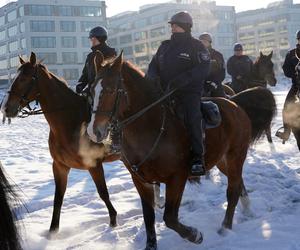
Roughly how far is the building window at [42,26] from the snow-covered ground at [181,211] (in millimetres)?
68972

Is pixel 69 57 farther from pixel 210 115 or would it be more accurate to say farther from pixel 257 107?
pixel 210 115

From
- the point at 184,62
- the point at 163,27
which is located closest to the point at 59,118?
the point at 184,62

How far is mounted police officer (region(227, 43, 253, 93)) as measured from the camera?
11.8m

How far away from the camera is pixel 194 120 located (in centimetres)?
472

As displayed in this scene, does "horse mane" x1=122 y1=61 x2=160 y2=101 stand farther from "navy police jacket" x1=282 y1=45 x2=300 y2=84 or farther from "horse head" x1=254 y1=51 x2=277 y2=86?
"horse head" x1=254 y1=51 x2=277 y2=86

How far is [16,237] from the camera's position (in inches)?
109

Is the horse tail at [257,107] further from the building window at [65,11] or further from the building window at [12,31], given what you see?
the building window at [12,31]

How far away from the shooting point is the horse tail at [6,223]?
8.86 ft

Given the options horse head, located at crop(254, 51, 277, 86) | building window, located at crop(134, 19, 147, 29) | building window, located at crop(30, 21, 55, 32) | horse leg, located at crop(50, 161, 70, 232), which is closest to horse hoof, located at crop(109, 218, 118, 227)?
horse leg, located at crop(50, 161, 70, 232)

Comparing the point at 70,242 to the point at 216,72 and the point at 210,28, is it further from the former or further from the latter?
the point at 210,28

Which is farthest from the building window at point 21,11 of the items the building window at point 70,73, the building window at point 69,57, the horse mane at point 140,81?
the horse mane at point 140,81

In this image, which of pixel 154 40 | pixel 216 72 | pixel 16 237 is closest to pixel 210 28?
pixel 154 40

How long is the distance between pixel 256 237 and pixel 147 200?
4.39ft

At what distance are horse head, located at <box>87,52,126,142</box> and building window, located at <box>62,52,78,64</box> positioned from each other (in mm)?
73913
